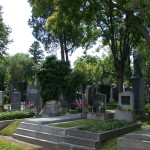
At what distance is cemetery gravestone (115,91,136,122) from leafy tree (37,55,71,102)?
4750 millimetres

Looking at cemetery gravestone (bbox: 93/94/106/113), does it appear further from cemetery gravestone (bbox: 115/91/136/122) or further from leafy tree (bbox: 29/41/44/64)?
leafy tree (bbox: 29/41/44/64)

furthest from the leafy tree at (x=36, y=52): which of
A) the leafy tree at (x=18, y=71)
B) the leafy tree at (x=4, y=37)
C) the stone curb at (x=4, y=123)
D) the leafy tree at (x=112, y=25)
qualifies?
the stone curb at (x=4, y=123)

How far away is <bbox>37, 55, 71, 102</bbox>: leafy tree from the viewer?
15623 mm

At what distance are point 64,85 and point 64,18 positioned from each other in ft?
15.4

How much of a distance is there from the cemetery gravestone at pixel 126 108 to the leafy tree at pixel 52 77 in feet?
15.6

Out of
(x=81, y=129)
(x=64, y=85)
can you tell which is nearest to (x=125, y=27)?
(x=64, y=85)

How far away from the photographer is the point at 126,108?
39.7 ft

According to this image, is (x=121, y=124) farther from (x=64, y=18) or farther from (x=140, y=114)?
(x=64, y=18)

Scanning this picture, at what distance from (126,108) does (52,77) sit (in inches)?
233

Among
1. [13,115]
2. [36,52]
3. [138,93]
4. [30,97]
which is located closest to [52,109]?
[13,115]

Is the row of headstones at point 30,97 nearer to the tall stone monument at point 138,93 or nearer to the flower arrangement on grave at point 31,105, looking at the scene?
the flower arrangement on grave at point 31,105

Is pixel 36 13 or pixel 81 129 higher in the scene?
pixel 36 13

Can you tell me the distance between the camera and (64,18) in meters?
14.7

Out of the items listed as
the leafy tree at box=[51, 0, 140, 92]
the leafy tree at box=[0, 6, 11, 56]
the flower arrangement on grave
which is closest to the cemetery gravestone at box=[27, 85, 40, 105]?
the flower arrangement on grave
